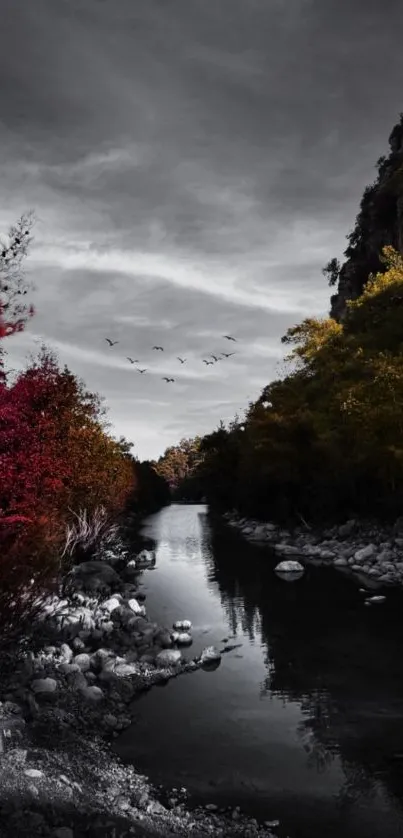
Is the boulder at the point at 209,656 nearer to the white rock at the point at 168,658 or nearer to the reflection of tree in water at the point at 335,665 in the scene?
the white rock at the point at 168,658

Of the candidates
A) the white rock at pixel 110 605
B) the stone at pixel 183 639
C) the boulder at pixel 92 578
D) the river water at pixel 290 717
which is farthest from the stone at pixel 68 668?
the boulder at pixel 92 578

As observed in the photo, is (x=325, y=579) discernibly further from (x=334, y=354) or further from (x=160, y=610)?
(x=334, y=354)

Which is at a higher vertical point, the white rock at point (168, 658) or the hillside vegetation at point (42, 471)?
the hillside vegetation at point (42, 471)

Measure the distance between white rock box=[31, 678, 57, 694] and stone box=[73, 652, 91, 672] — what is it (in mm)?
1669

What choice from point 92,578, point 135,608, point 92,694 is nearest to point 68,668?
point 92,694

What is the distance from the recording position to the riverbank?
29383 mm

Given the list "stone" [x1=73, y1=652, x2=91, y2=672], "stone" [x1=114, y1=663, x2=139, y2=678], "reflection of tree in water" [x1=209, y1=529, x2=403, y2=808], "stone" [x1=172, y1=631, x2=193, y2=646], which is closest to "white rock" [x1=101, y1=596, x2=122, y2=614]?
"stone" [x1=172, y1=631, x2=193, y2=646]

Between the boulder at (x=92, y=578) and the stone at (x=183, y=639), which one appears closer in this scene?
the stone at (x=183, y=639)

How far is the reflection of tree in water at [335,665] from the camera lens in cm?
1097

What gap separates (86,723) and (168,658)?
458 cm

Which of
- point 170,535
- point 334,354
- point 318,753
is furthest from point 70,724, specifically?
point 170,535

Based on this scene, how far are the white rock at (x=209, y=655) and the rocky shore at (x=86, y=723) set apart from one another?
0.03 metres

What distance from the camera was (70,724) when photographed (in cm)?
1200

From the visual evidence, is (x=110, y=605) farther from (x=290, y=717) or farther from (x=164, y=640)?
(x=290, y=717)
